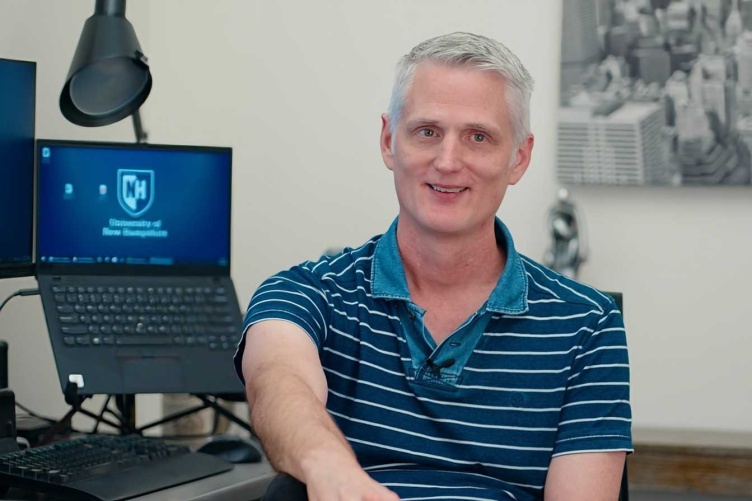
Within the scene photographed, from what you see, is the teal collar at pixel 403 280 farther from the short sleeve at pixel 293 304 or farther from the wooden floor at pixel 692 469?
the wooden floor at pixel 692 469

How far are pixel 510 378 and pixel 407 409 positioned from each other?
0.49ft

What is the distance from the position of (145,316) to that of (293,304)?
583mm

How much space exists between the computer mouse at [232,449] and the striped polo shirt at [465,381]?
1.07ft

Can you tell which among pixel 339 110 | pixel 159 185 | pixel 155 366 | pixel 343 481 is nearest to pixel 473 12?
pixel 339 110

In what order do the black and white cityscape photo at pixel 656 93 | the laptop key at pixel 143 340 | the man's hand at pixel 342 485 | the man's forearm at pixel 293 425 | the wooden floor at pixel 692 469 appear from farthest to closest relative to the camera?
the black and white cityscape photo at pixel 656 93, the wooden floor at pixel 692 469, the laptop key at pixel 143 340, the man's forearm at pixel 293 425, the man's hand at pixel 342 485

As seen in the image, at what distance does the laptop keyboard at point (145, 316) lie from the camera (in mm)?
1993

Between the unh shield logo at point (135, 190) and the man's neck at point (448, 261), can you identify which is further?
the unh shield logo at point (135, 190)

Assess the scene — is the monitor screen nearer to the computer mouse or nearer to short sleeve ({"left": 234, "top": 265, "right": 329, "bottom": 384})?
the computer mouse

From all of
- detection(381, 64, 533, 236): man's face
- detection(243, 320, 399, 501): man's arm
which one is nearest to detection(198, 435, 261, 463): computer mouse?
detection(243, 320, 399, 501): man's arm

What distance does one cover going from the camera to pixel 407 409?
1576 millimetres

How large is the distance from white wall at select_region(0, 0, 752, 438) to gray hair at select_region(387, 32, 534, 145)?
1326mm

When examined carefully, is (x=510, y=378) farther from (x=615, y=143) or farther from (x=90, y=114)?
(x=615, y=143)

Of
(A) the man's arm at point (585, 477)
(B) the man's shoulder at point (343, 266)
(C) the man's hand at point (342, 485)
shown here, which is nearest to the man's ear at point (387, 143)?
(B) the man's shoulder at point (343, 266)

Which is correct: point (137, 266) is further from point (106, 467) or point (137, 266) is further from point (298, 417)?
point (298, 417)
